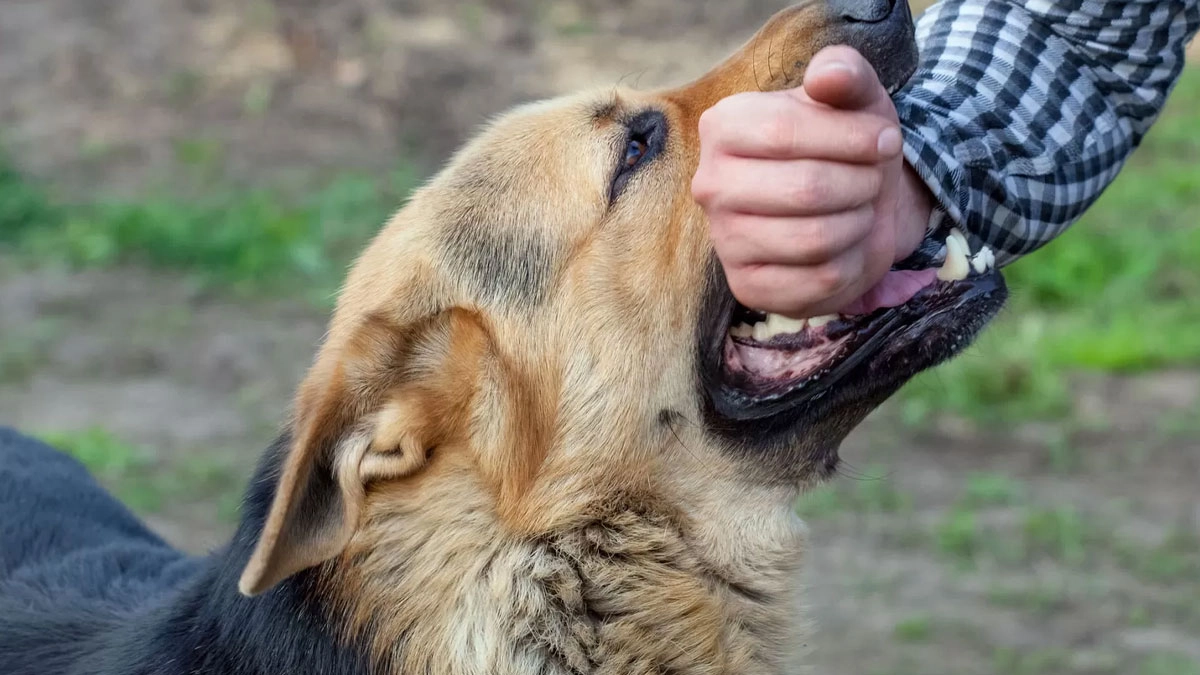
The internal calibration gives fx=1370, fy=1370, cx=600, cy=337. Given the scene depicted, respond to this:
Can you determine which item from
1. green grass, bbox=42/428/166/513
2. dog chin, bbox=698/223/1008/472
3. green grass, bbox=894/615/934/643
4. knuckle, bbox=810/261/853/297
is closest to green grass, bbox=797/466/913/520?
green grass, bbox=894/615/934/643

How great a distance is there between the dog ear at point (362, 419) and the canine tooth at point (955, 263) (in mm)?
1137

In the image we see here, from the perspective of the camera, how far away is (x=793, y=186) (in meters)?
2.66

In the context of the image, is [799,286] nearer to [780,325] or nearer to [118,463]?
[780,325]

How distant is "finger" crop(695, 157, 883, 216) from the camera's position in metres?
2.66

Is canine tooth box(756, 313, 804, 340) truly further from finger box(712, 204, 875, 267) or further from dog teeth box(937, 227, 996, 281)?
finger box(712, 204, 875, 267)

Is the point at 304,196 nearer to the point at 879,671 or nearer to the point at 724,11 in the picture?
the point at 724,11

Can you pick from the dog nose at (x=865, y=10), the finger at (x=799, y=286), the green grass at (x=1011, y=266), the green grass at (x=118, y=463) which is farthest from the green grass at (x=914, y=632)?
the green grass at (x=118, y=463)

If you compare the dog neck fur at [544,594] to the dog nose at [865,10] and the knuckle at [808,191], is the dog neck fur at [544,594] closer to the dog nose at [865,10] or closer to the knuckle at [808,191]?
the knuckle at [808,191]

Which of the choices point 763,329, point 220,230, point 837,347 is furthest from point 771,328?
point 220,230

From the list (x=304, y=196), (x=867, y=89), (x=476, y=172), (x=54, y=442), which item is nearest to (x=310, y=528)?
(x=476, y=172)

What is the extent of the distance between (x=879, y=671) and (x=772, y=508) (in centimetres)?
184

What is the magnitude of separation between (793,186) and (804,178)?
0.03 metres

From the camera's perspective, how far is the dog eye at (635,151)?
3.38 m

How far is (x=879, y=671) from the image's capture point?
16.4ft
